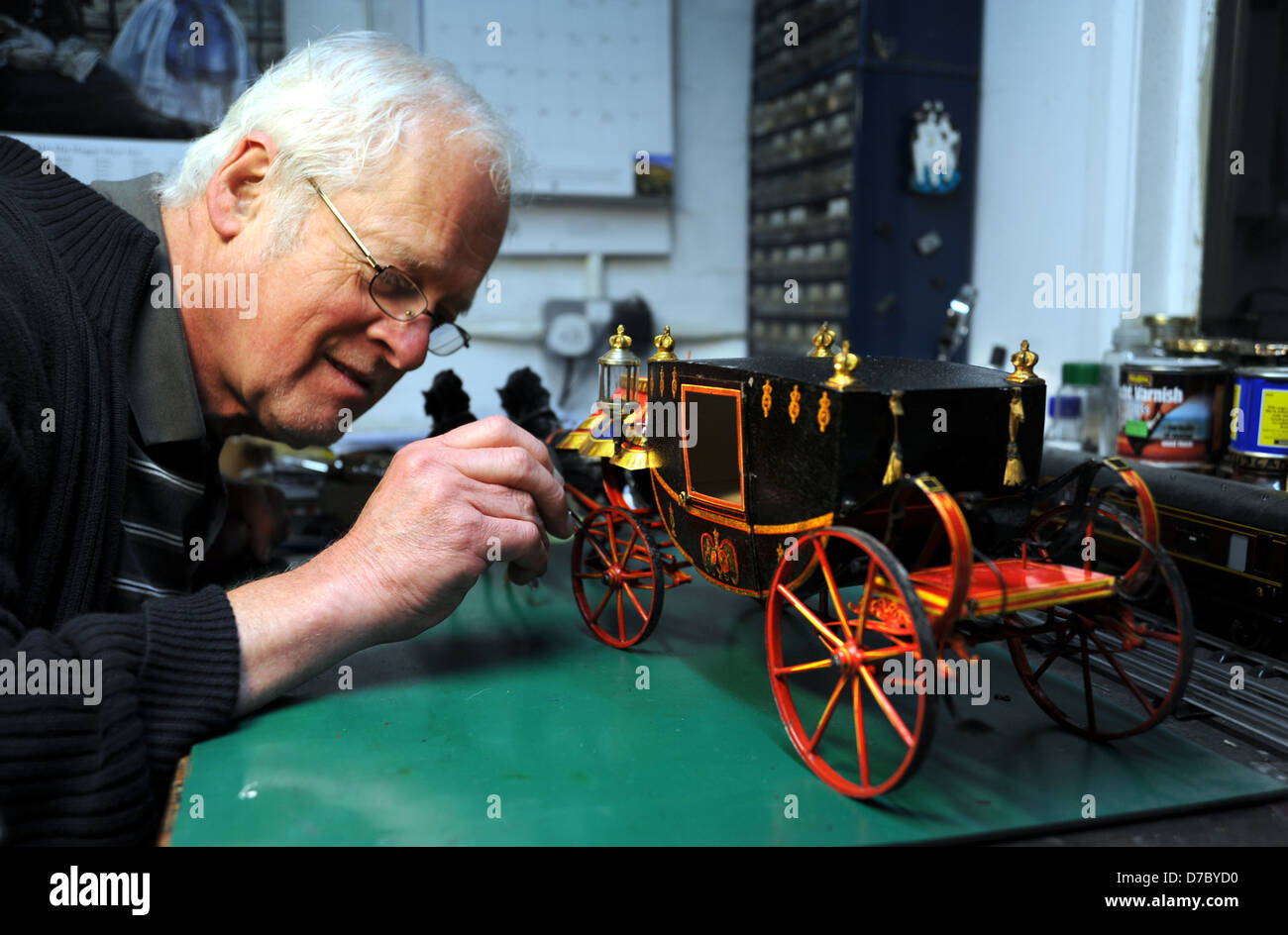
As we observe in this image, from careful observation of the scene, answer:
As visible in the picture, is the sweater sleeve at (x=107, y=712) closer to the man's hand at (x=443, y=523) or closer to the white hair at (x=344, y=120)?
the man's hand at (x=443, y=523)

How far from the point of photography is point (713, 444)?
3.45ft

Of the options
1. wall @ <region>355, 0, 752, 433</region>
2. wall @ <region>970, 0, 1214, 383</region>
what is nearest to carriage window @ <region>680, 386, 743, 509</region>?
wall @ <region>970, 0, 1214, 383</region>

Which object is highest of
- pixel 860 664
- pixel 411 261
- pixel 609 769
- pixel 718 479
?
pixel 411 261

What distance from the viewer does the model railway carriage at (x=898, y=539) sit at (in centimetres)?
78

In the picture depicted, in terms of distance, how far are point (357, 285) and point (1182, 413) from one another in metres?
1.18

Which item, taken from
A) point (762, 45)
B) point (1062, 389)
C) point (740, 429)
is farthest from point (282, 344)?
point (762, 45)

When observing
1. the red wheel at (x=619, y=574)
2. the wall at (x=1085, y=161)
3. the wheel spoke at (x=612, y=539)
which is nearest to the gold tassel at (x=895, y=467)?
the red wheel at (x=619, y=574)

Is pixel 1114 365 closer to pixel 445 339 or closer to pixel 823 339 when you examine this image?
pixel 823 339

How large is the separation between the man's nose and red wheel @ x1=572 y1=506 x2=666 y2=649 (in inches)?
12.2

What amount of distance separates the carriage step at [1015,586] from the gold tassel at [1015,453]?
81 mm

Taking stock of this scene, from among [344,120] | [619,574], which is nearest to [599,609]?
[619,574]

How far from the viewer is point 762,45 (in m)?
2.87

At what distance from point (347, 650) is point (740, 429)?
1.55 feet

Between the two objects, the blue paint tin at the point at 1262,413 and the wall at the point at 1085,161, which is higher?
the wall at the point at 1085,161
